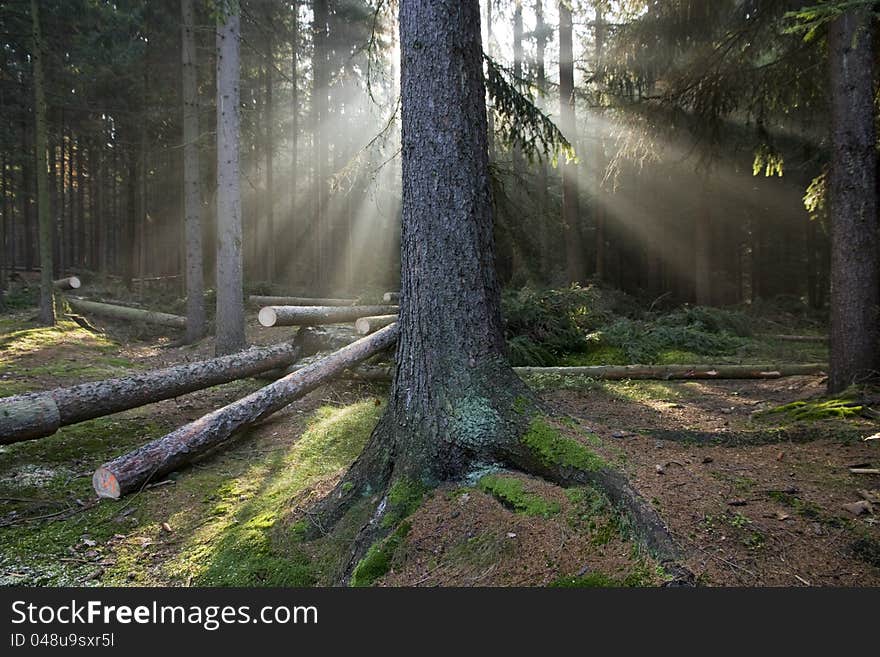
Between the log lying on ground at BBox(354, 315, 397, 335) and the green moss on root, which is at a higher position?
the log lying on ground at BBox(354, 315, 397, 335)

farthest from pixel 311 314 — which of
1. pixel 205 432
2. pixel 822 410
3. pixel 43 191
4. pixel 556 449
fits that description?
pixel 43 191

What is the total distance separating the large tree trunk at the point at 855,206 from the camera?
6492 millimetres

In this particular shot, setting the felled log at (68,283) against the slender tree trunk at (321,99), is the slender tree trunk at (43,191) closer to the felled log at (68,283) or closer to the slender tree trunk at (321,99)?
the felled log at (68,283)

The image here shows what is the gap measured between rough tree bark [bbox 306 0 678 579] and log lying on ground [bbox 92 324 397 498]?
2.11m

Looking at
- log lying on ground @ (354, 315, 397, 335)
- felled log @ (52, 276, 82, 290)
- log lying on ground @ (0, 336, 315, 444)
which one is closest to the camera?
log lying on ground @ (0, 336, 315, 444)

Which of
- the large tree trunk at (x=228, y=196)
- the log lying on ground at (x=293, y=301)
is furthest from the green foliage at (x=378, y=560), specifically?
the log lying on ground at (x=293, y=301)

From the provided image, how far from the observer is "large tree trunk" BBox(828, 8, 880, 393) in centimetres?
649

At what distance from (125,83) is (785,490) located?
26518 mm

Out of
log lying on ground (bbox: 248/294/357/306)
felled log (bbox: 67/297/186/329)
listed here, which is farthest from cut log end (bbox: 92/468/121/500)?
felled log (bbox: 67/297/186/329)

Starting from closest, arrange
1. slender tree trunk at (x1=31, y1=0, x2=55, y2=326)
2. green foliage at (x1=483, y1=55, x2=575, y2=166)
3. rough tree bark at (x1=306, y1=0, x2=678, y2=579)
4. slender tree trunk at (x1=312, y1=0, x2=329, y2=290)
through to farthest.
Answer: rough tree bark at (x1=306, y1=0, x2=678, y2=579) → green foliage at (x1=483, y1=55, x2=575, y2=166) → slender tree trunk at (x1=31, y1=0, x2=55, y2=326) → slender tree trunk at (x1=312, y1=0, x2=329, y2=290)

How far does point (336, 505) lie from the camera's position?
4156 mm

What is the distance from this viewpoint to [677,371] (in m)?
9.45

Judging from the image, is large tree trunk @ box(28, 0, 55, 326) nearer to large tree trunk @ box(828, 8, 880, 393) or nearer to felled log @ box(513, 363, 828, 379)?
felled log @ box(513, 363, 828, 379)

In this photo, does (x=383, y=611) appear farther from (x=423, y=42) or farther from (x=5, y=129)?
(x=5, y=129)
